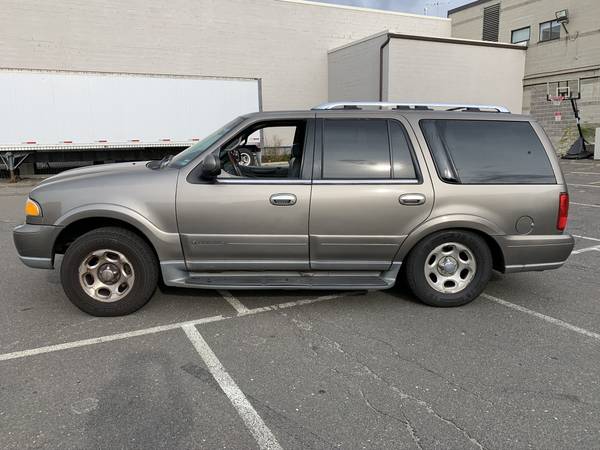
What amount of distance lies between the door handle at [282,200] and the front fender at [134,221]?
88cm

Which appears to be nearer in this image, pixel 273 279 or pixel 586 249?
pixel 273 279

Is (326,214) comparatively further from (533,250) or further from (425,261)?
(533,250)

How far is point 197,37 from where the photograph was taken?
875 inches

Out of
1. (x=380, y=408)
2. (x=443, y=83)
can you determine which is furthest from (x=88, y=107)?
(x=380, y=408)

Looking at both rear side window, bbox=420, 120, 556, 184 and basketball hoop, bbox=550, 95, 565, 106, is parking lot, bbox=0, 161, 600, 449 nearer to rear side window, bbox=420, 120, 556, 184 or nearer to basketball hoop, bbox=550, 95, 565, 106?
rear side window, bbox=420, 120, 556, 184

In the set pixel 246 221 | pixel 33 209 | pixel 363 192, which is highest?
pixel 363 192

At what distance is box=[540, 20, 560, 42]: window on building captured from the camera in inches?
931

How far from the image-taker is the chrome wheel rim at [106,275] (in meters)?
4.06

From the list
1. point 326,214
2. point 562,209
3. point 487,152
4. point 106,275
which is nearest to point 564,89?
point 562,209

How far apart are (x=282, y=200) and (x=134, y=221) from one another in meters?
1.26

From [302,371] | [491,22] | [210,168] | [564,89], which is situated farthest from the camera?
[491,22]

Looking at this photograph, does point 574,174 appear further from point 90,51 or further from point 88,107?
point 90,51

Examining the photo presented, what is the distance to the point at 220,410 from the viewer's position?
9.22 ft

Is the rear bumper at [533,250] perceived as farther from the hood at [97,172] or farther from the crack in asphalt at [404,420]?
the hood at [97,172]
